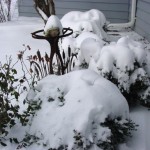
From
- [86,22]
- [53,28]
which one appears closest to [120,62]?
[53,28]

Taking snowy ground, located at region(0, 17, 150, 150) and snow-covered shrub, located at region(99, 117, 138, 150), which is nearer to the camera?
snow-covered shrub, located at region(99, 117, 138, 150)

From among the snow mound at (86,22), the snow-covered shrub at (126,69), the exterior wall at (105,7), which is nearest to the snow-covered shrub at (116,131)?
the snow-covered shrub at (126,69)

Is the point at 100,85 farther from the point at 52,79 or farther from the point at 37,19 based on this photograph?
the point at 37,19

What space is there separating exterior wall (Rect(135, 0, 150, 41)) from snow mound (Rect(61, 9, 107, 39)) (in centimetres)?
86

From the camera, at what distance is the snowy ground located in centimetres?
262

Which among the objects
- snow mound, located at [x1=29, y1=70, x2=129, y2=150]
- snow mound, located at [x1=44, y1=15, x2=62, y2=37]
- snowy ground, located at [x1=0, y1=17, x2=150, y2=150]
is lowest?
snowy ground, located at [x1=0, y1=17, x2=150, y2=150]

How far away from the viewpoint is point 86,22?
17.1 feet

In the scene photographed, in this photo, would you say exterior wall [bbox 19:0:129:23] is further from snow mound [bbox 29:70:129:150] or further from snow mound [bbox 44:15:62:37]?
snow mound [bbox 29:70:129:150]

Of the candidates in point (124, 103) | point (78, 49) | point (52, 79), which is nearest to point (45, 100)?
point (52, 79)

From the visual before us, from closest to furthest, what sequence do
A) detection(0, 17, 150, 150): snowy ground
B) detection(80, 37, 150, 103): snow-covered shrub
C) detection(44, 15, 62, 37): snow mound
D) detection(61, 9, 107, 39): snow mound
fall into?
1. detection(0, 17, 150, 150): snowy ground
2. detection(80, 37, 150, 103): snow-covered shrub
3. detection(44, 15, 62, 37): snow mound
4. detection(61, 9, 107, 39): snow mound

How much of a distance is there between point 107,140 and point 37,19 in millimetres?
6702

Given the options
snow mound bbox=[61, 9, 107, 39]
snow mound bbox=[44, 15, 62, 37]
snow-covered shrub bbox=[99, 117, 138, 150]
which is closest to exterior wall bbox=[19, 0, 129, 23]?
snow mound bbox=[61, 9, 107, 39]

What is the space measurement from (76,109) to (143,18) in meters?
4.24

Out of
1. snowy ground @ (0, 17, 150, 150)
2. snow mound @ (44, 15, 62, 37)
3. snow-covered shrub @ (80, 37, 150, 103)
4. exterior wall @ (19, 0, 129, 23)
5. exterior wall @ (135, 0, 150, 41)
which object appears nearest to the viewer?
snowy ground @ (0, 17, 150, 150)
